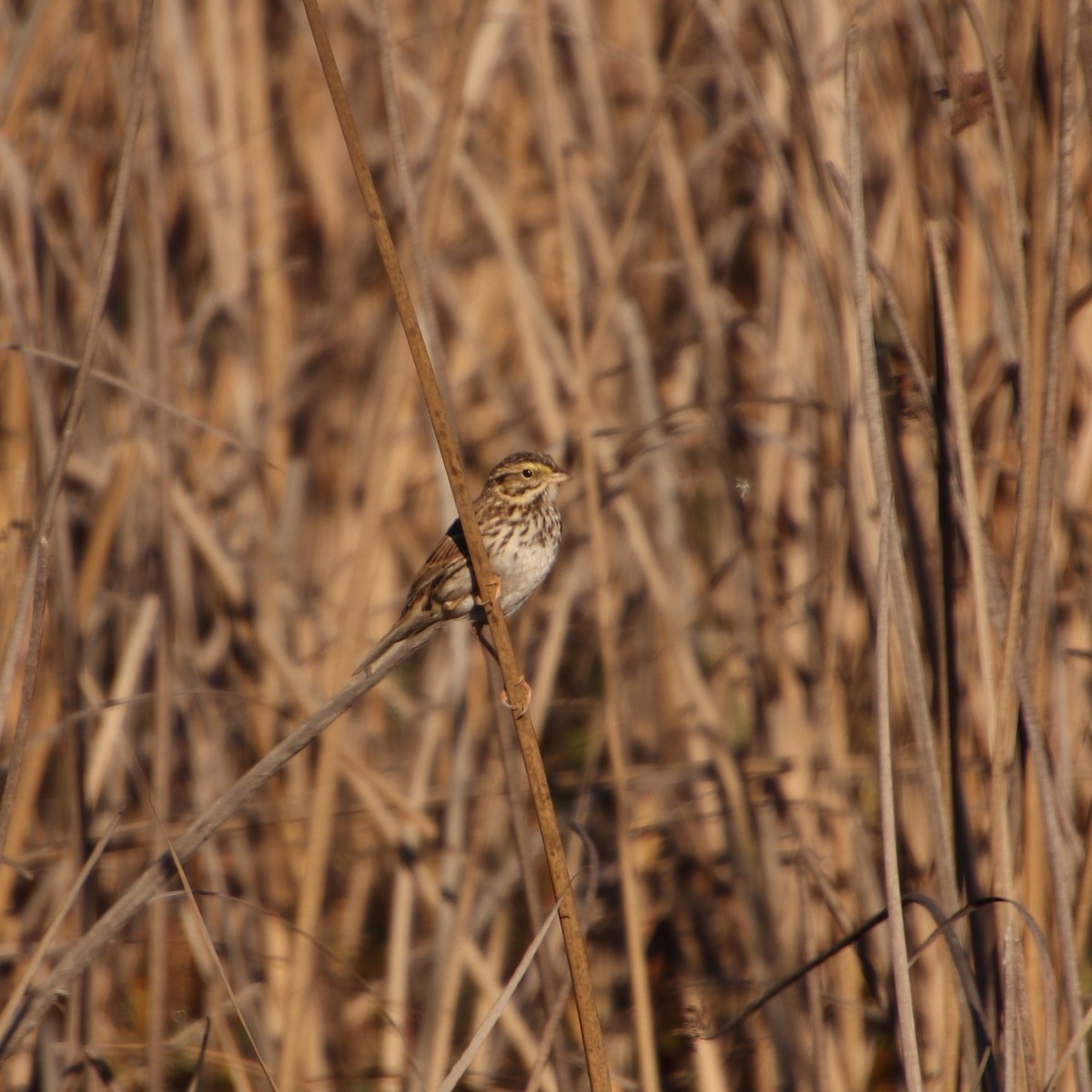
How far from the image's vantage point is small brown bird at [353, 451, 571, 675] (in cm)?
325

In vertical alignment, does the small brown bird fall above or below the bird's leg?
above

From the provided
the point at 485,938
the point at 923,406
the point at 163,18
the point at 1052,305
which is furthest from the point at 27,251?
the point at 485,938

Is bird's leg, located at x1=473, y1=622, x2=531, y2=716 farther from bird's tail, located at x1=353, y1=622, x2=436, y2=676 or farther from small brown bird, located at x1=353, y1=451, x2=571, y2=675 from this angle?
small brown bird, located at x1=353, y1=451, x2=571, y2=675

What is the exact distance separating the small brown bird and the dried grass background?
0.12 meters

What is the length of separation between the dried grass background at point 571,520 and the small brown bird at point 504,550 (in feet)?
0.41

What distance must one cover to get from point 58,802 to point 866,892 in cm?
237

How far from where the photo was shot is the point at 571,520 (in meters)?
4.09

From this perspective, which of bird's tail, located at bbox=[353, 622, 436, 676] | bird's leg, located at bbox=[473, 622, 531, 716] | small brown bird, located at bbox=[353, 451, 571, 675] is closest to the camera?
bird's leg, located at bbox=[473, 622, 531, 716]

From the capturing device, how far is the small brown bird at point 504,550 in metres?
3.25

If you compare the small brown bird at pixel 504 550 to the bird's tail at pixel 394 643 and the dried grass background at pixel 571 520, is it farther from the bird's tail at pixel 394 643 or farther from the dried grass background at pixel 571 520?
the dried grass background at pixel 571 520

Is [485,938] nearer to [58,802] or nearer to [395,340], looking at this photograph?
[58,802]

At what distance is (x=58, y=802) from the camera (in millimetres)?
3990

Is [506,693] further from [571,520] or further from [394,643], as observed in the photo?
[571,520]

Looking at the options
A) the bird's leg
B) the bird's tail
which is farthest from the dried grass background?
the bird's leg
